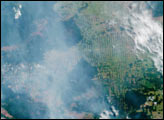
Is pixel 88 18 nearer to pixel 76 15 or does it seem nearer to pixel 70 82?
pixel 76 15

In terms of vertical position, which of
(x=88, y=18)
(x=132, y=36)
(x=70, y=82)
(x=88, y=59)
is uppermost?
(x=88, y=18)

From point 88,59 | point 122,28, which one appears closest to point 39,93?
point 88,59

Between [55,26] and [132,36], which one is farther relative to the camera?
[55,26]

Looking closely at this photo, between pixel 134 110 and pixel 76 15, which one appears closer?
pixel 134 110

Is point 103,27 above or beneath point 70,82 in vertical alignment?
above

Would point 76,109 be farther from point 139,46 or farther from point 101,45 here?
point 139,46

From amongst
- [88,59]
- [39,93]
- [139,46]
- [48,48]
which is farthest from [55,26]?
[139,46]
